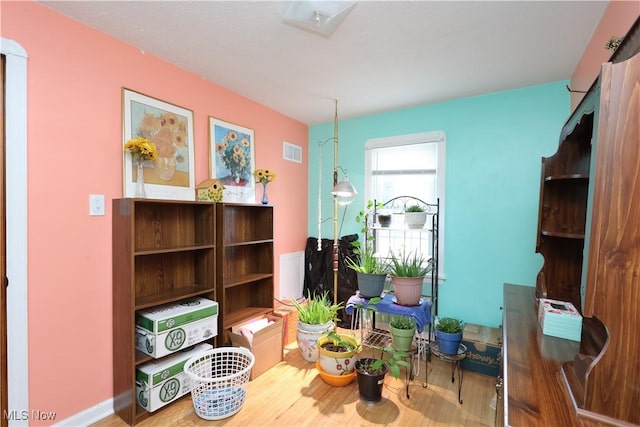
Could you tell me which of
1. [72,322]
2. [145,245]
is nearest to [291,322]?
[145,245]

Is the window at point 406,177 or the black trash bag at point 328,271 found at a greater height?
the window at point 406,177

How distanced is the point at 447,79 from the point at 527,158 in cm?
97

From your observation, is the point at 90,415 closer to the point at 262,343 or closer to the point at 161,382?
the point at 161,382

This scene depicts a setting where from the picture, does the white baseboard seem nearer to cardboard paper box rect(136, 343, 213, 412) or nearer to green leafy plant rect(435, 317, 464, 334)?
cardboard paper box rect(136, 343, 213, 412)

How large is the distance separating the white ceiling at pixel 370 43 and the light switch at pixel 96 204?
1018mm

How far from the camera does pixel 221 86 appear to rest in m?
2.62

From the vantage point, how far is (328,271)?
343 cm

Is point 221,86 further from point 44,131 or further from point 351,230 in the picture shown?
point 351,230

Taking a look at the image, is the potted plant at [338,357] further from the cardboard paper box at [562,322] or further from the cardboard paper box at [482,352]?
the cardboard paper box at [562,322]

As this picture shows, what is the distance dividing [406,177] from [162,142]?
230cm

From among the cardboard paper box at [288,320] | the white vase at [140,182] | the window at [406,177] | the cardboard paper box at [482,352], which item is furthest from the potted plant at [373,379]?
the white vase at [140,182]

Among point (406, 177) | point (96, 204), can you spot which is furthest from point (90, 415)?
point (406, 177)

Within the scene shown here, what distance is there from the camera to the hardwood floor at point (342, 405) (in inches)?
74.2

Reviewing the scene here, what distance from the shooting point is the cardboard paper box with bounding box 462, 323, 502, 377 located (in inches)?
92.9
